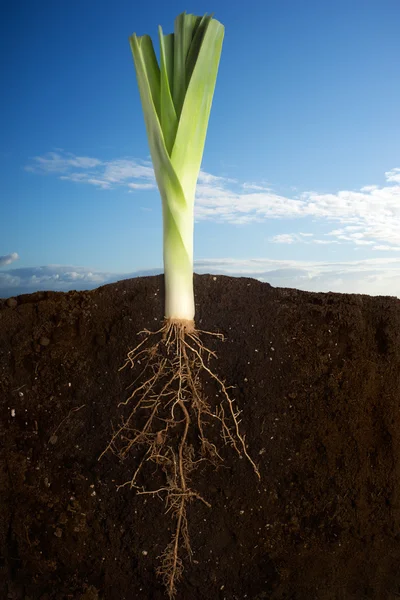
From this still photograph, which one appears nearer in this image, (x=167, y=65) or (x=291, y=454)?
(x=291, y=454)

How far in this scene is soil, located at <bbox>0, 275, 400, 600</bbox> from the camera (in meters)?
1.96

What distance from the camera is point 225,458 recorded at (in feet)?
6.77

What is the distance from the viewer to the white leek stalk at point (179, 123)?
83.6 inches

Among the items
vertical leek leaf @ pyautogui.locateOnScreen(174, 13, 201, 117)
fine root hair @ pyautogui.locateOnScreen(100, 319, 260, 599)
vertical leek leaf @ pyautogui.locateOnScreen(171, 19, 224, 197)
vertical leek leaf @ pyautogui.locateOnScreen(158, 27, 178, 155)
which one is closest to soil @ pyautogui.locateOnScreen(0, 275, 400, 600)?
fine root hair @ pyautogui.locateOnScreen(100, 319, 260, 599)

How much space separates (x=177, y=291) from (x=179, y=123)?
0.64m

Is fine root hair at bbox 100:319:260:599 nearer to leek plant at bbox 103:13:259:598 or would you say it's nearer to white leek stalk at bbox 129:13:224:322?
leek plant at bbox 103:13:259:598

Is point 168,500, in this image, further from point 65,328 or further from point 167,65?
point 167,65

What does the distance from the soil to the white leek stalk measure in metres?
0.16

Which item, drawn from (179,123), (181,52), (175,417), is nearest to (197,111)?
(179,123)

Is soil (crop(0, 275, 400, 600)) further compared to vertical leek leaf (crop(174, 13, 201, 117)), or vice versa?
vertical leek leaf (crop(174, 13, 201, 117))

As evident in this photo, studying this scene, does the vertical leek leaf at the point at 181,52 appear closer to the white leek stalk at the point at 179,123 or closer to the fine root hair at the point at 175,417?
the white leek stalk at the point at 179,123

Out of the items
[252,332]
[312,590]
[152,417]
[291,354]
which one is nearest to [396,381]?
[291,354]

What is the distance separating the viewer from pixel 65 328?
7.23 feet

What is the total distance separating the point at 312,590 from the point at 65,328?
1.34 meters
